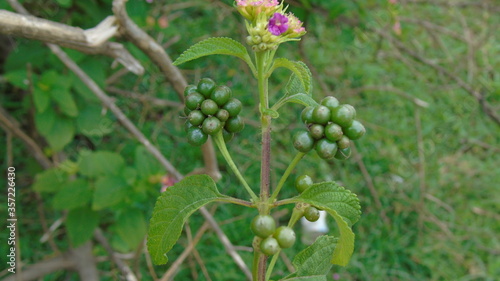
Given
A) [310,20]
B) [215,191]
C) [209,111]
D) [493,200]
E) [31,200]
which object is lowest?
[493,200]

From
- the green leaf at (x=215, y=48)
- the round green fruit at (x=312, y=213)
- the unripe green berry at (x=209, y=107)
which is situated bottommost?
the round green fruit at (x=312, y=213)

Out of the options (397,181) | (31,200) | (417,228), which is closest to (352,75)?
(397,181)

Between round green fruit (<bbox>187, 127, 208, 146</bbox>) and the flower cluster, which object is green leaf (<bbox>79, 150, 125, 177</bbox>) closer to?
round green fruit (<bbox>187, 127, 208, 146</bbox>)

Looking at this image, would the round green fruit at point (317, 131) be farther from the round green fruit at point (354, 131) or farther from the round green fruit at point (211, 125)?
the round green fruit at point (211, 125)

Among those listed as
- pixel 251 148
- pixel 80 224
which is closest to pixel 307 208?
pixel 80 224

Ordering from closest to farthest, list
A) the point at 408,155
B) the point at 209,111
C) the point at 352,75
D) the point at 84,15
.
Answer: the point at 209,111 → the point at 84,15 → the point at 408,155 → the point at 352,75

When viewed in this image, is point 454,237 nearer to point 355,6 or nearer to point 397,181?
point 397,181

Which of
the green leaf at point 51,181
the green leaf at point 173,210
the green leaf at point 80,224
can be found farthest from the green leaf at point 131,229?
the green leaf at point 173,210
